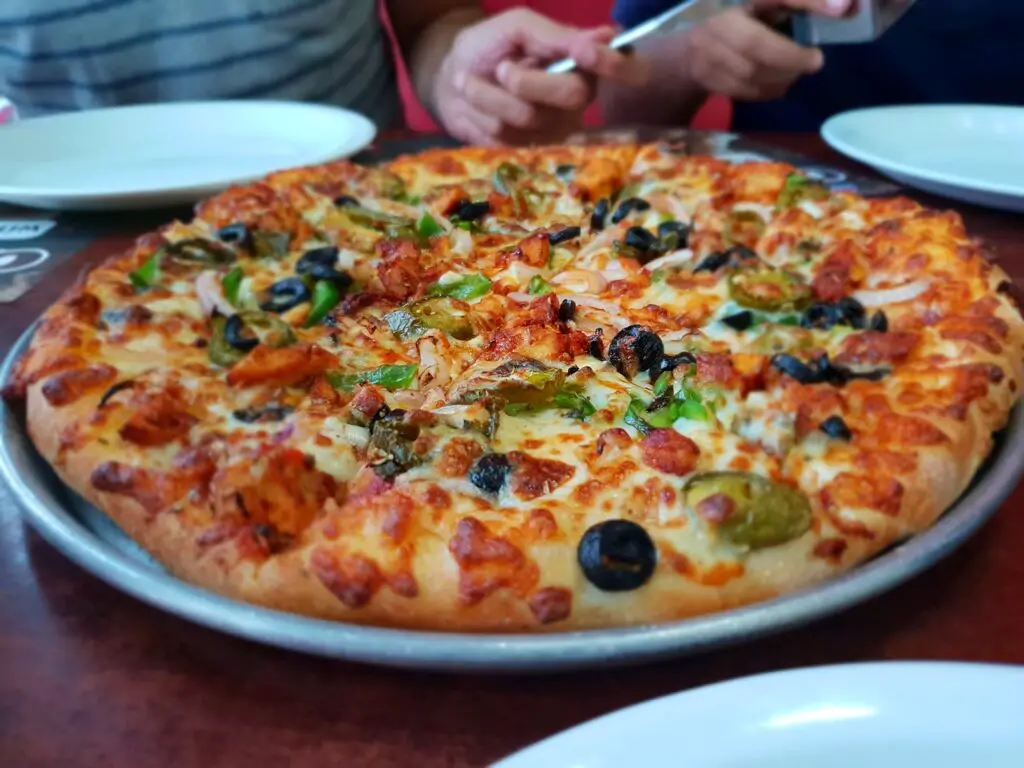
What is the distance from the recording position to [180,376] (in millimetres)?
1202

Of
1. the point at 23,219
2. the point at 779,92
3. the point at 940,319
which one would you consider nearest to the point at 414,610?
the point at 940,319

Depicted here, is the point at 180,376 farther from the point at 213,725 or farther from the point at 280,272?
the point at 213,725

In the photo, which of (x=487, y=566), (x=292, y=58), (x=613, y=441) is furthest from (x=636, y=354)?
(x=292, y=58)

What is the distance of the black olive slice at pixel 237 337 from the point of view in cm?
127

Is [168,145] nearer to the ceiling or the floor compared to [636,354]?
nearer to the floor

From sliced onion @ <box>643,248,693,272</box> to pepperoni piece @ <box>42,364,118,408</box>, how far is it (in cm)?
76

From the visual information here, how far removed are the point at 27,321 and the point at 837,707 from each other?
4.92ft

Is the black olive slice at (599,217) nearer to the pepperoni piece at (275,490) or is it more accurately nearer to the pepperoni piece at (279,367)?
the pepperoni piece at (279,367)

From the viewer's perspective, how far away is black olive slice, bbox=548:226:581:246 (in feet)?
5.16

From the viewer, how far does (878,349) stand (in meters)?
1.21

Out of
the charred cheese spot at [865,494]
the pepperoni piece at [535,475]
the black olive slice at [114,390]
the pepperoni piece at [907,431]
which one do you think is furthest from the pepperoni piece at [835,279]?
the black olive slice at [114,390]

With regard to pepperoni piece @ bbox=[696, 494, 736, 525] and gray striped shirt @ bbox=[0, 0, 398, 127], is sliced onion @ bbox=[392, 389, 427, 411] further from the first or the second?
gray striped shirt @ bbox=[0, 0, 398, 127]

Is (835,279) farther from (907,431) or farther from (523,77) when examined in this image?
(523,77)

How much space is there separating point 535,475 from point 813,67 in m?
1.64
